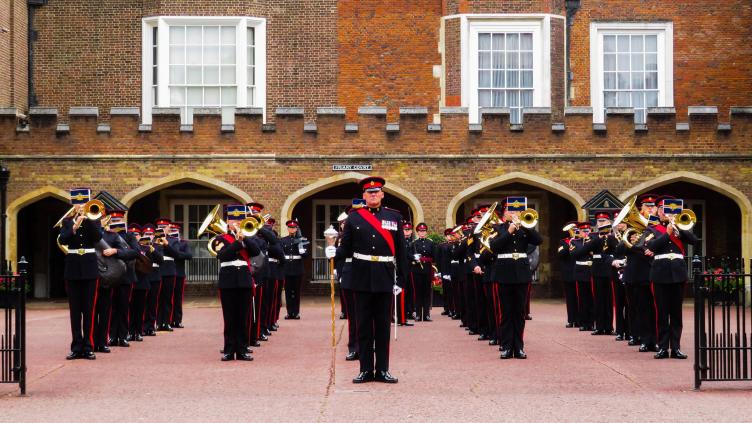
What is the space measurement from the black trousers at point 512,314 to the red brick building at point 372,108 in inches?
533

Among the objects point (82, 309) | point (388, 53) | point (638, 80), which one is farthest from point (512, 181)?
point (82, 309)

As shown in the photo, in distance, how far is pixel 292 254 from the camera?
877 inches

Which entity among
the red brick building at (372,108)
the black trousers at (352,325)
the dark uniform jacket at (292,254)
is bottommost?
the black trousers at (352,325)

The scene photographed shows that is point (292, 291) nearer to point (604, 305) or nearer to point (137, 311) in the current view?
point (137, 311)

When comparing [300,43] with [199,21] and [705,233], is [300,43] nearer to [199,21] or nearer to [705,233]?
[199,21]

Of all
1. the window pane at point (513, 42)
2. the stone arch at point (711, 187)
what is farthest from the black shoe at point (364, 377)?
the window pane at point (513, 42)

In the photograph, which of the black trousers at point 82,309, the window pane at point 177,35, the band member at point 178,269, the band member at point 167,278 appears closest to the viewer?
the black trousers at point 82,309

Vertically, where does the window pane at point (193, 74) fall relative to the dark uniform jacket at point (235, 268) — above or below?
above

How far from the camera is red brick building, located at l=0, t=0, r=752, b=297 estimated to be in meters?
Result: 28.2

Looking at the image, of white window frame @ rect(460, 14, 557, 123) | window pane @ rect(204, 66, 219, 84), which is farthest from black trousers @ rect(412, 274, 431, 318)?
window pane @ rect(204, 66, 219, 84)

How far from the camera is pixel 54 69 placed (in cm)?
3102

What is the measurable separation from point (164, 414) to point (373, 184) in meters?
3.41

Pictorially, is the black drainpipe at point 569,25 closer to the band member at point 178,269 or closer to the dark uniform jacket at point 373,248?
the band member at point 178,269

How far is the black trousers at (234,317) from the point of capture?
14336 millimetres
